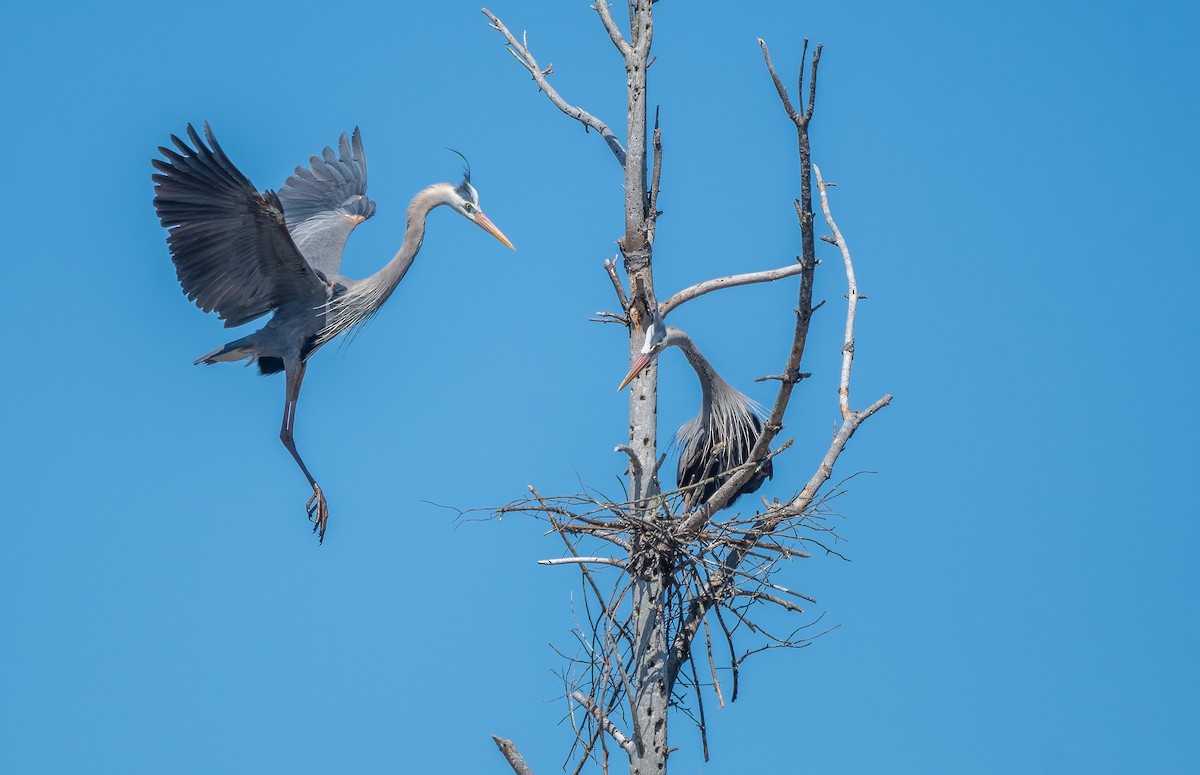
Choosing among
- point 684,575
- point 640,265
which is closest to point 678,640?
point 684,575

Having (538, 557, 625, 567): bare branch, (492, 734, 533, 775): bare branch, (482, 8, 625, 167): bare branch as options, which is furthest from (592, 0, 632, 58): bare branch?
(492, 734, 533, 775): bare branch

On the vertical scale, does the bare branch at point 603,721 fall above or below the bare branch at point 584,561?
below

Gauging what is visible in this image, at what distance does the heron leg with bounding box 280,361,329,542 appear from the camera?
8617 mm

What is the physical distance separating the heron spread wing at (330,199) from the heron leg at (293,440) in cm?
120

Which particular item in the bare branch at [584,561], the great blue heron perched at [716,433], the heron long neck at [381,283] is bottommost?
the bare branch at [584,561]

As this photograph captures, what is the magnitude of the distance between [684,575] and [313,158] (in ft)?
18.8

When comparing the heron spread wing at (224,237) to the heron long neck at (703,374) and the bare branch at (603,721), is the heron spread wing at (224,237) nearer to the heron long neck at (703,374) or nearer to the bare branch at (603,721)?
the heron long neck at (703,374)

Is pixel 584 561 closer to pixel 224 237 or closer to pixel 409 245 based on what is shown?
pixel 224 237

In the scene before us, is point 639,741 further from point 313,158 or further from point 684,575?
point 313,158

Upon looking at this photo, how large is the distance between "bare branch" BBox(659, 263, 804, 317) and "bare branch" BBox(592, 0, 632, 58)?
120cm

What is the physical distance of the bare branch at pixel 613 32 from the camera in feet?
22.5

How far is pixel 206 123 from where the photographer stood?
788 centimetres

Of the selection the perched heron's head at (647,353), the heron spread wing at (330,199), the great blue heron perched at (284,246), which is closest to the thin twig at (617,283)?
the perched heron's head at (647,353)

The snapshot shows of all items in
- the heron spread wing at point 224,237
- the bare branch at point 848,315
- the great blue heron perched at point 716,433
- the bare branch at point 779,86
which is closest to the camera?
the bare branch at point 779,86
